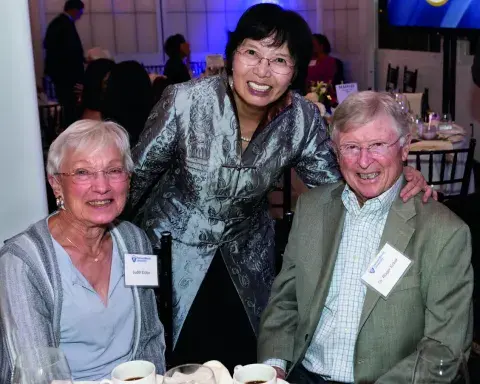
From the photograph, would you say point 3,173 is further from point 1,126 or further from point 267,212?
point 267,212

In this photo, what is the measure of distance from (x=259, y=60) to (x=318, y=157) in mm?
463

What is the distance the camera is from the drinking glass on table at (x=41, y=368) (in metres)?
1.31

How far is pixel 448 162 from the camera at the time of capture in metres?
4.78

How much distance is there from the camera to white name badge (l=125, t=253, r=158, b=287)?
6.72ft

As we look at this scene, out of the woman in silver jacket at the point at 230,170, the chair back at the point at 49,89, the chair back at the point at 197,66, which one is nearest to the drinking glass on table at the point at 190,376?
the woman in silver jacket at the point at 230,170

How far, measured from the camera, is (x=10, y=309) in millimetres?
1829

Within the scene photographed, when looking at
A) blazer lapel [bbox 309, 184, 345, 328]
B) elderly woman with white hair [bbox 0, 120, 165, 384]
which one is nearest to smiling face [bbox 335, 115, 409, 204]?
blazer lapel [bbox 309, 184, 345, 328]

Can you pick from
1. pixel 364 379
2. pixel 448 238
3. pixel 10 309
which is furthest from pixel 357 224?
pixel 10 309

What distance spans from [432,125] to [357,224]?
128 inches

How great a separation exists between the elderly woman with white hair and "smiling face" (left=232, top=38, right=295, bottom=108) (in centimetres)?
52

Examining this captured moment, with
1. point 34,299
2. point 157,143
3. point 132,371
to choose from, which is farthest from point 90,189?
point 132,371

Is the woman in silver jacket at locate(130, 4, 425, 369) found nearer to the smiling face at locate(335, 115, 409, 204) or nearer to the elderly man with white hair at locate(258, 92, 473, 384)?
the elderly man with white hair at locate(258, 92, 473, 384)

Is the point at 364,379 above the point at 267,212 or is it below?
below

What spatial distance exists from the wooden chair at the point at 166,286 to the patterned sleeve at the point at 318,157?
2.04 ft
